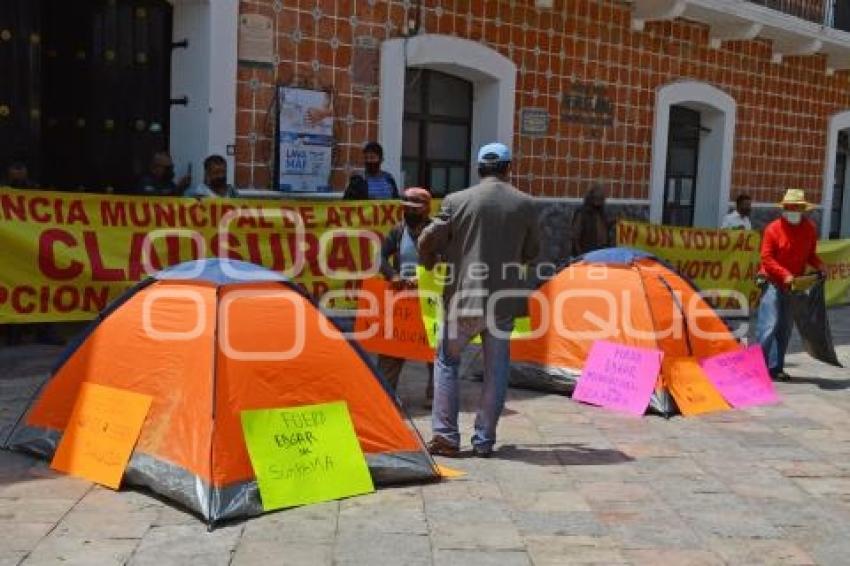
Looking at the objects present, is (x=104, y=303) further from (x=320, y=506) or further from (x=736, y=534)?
(x=736, y=534)

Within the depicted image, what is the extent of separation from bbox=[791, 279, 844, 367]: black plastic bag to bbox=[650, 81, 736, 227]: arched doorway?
5.21 m

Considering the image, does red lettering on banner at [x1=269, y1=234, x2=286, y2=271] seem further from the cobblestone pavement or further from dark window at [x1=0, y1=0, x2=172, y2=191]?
the cobblestone pavement

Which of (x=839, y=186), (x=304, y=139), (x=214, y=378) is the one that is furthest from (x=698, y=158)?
(x=214, y=378)

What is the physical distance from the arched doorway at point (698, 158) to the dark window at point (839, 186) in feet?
15.7

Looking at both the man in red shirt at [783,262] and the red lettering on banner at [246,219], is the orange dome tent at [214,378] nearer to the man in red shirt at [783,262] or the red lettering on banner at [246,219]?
the red lettering on banner at [246,219]

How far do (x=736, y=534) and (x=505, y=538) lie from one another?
1.14m

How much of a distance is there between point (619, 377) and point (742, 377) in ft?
3.68

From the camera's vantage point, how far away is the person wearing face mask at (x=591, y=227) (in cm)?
1037

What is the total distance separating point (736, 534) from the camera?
15.6 feet

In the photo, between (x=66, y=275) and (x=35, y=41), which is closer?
(x=66, y=275)

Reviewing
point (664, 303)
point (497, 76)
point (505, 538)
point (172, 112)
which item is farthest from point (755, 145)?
point (505, 538)

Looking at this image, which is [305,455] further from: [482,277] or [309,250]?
[309,250]

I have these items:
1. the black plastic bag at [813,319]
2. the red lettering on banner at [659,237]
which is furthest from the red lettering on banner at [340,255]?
the red lettering on banner at [659,237]

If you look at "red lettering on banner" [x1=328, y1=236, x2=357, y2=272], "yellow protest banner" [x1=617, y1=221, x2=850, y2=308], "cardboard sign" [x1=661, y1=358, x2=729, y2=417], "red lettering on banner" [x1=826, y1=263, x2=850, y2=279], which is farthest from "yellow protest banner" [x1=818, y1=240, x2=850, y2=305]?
"red lettering on banner" [x1=328, y1=236, x2=357, y2=272]
